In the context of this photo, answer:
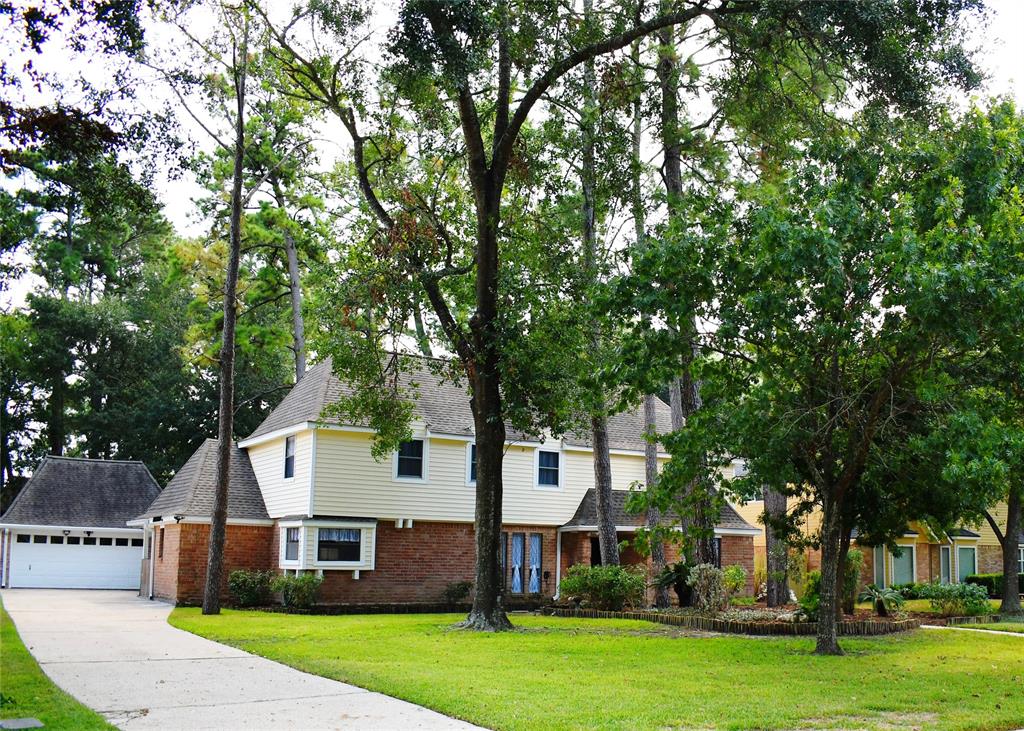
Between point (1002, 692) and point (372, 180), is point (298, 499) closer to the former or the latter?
point (372, 180)

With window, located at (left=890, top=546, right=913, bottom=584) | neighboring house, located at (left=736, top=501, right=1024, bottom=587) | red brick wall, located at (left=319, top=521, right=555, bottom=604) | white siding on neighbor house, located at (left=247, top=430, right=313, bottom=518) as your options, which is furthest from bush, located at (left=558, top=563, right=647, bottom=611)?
window, located at (left=890, top=546, right=913, bottom=584)

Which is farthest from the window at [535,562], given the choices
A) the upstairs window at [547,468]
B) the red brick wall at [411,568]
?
the upstairs window at [547,468]

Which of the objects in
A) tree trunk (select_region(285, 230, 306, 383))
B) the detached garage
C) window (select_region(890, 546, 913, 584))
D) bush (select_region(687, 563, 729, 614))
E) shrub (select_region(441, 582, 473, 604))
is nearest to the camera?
bush (select_region(687, 563, 729, 614))

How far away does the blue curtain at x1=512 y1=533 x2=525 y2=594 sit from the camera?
1133 inches

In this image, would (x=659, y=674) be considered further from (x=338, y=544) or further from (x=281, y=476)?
(x=281, y=476)

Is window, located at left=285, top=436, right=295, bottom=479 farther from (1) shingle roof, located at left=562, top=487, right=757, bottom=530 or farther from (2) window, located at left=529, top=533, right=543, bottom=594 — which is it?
(1) shingle roof, located at left=562, top=487, right=757, bottom=530

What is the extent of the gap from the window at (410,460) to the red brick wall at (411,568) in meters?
1.40

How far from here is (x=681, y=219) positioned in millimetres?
13375

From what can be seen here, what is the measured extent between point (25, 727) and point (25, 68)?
6.83 meters

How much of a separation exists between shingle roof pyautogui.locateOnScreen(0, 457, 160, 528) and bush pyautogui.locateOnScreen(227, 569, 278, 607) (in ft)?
36.0

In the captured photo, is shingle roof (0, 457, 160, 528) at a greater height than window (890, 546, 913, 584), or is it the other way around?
shingle roof (0, 457, 160, 528)

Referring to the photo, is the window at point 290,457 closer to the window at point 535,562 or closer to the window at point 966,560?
the window at point 535,562

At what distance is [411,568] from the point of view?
27.4 metres

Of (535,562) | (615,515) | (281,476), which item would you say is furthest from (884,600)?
(281,476)
